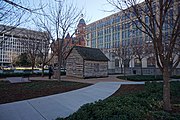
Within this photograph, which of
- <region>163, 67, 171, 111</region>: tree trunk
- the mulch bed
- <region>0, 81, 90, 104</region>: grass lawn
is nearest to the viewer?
<region>163, 67, 171, 111</region>: tree trunk

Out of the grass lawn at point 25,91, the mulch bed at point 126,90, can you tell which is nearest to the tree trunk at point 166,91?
the mulch bed at point 126,90

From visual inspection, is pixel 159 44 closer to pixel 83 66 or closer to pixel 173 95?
pixel 173 95

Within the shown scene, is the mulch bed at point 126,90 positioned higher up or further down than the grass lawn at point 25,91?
further down

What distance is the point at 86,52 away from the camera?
25500 mm

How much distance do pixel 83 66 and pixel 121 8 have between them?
16478mm

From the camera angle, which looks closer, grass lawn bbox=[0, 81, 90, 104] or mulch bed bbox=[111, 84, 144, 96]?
grass lawn bbox=[0, 81, 90, 104]

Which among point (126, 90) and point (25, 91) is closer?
point (25, 91)

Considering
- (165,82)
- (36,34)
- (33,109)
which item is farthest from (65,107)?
(36,34)

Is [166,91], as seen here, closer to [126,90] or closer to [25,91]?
[126,90]

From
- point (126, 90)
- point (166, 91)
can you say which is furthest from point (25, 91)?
point (166, 91)

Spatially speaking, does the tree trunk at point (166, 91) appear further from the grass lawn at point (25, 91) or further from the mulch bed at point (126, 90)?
the grass lawn at point (25, 91)

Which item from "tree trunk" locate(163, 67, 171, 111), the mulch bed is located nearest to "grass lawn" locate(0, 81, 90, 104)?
the mulch bed

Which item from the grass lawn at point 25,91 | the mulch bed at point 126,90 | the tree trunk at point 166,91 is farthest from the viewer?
the mulch bed at point 126,90

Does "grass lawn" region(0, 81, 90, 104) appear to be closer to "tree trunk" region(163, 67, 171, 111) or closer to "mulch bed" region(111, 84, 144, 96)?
"mulch bed" region(111, 84, 144, 96)
